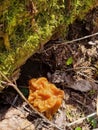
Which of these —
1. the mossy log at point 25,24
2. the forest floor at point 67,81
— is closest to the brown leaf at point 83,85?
→ the forest floor at point 67,81

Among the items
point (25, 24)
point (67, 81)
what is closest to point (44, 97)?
point (67, 81)

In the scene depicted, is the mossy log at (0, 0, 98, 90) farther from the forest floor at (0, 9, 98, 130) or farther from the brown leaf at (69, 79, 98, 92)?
the brown leaf at (69, 79, 98, 92)

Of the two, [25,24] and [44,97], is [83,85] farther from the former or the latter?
[25,24]

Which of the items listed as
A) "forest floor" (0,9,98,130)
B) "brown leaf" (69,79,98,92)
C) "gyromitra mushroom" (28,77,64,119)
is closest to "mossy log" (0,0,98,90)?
"gyromitra mushroom" (28,77,64,119)

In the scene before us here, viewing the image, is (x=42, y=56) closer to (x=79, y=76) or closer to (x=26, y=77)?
(x=26, y=77)

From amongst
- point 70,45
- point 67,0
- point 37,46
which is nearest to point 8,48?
point 37,46

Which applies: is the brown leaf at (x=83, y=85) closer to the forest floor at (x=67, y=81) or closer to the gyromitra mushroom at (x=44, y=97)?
the forest floor at (x=67, y=81)
